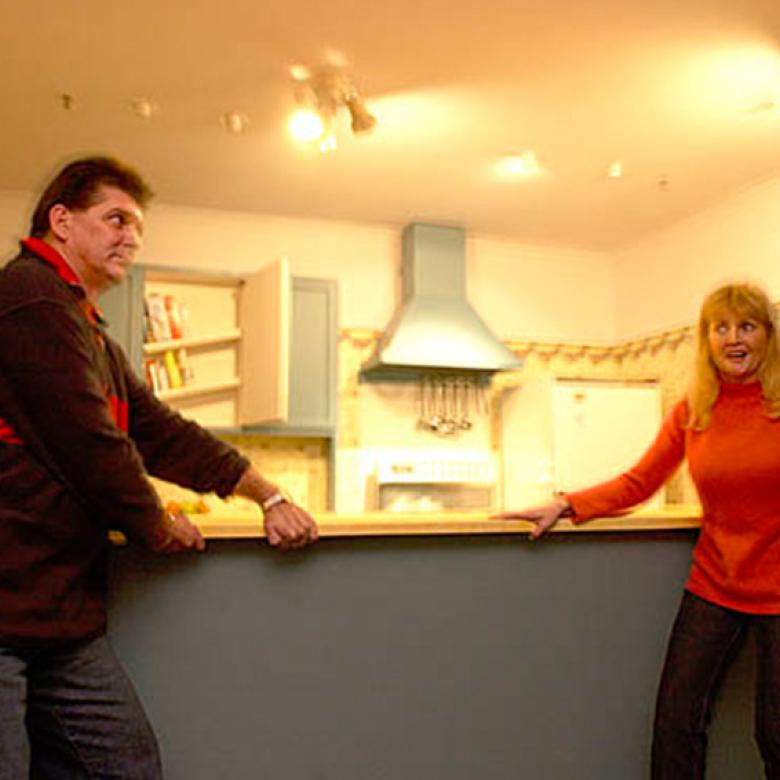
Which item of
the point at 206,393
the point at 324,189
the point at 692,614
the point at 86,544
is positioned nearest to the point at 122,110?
the point at 324,189

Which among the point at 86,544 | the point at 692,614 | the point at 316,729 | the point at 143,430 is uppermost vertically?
the point at 143,430

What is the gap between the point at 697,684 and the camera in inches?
71.5

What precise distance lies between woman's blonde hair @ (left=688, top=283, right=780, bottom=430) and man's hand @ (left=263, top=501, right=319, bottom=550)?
2.91 feet

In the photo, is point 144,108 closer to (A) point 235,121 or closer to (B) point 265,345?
(A) point 235,121

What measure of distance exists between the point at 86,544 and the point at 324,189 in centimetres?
312

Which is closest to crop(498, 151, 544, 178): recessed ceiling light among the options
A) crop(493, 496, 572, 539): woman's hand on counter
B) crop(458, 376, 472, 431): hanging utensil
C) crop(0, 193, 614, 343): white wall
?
crop(0, 193, 614, 343): white wall

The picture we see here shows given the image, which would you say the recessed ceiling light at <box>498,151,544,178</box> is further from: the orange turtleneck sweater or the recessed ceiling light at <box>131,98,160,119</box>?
the orange turtleneck sweater

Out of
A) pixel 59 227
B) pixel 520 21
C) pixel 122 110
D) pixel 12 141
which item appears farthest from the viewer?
pixel 12 141

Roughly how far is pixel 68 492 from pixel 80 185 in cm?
50

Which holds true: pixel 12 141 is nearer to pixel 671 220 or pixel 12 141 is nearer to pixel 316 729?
pixel 316 729

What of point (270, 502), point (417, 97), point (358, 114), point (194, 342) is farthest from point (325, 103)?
point (270, 502)

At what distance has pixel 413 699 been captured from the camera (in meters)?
1.78

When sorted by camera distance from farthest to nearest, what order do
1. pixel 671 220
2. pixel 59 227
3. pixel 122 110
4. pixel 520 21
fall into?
pixel 671 220 → pixel 122 110 → pixel 520 21 → pixel 59 227

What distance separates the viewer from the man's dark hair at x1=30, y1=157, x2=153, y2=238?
139cm
